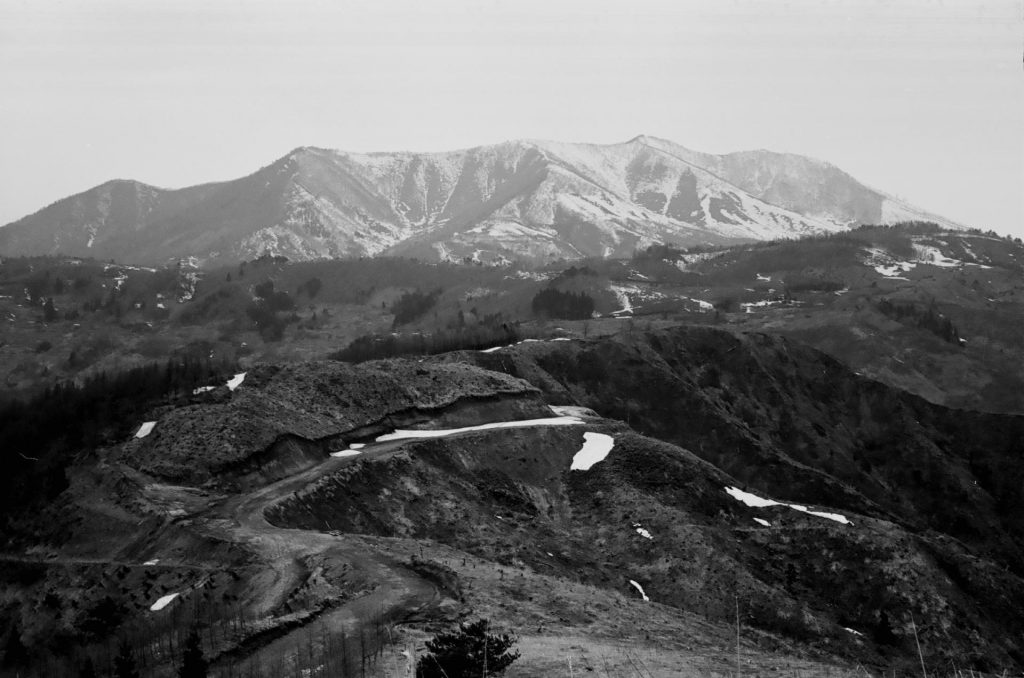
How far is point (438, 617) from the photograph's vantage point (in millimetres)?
31500

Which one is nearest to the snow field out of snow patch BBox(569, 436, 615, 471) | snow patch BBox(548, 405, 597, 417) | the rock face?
the rock face

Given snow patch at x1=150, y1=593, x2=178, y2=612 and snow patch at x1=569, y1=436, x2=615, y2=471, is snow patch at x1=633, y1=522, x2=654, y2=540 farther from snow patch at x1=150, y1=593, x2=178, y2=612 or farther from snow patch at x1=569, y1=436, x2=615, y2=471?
snow patch at x1=150, y1=593, x2=178, y2=612

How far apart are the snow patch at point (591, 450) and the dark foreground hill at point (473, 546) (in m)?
0.36

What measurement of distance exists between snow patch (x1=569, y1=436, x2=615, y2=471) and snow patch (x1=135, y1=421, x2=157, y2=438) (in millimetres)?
26998

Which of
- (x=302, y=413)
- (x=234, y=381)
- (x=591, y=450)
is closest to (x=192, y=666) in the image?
(x=302, y=413)

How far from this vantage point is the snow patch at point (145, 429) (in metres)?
56.8

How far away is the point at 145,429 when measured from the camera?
5822 centimetres

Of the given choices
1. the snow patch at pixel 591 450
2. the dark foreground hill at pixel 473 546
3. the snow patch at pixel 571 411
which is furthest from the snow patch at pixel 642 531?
the snow patch at pixel 571 411

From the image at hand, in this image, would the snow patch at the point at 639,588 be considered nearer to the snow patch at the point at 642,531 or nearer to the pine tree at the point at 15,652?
the snow patch at the point at 642,531

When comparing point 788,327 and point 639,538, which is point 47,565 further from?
point 788,327

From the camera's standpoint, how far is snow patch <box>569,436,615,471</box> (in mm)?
63344

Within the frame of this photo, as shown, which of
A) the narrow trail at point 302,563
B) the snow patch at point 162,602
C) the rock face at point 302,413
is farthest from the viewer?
the rock face at point 302,413

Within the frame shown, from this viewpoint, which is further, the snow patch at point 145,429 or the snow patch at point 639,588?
the snow patch at point 145,429

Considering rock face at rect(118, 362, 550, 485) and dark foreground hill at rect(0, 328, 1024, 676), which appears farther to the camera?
rock face at rect(118, 362, 550, 485)
